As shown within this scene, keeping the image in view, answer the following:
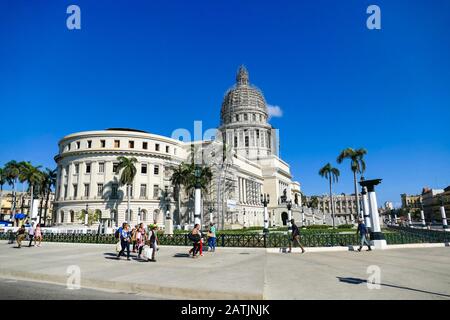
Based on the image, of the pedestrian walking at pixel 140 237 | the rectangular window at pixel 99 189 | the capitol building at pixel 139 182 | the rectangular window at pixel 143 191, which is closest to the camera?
the pedestrian walking at pixel 140 237

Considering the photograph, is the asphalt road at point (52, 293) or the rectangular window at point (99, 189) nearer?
the asphalt road at point (52, 293)

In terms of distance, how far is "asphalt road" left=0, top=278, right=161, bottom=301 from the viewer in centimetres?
759

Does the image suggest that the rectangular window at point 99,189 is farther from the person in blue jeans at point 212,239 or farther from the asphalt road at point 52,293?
the asphalt road at point 52,293

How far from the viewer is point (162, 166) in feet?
203

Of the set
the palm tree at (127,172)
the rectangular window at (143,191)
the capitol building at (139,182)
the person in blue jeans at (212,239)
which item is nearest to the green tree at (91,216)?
the capitol building at (139,182)

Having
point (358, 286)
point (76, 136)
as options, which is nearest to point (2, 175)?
point (76, 136)

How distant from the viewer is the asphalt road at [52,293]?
7594 mm

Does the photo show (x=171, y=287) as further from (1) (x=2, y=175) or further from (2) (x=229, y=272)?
(1) (x=2, y=175)

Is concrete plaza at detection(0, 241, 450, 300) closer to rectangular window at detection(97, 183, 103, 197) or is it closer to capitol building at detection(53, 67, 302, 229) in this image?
capitol building at detection(53, 67, 302, 229)

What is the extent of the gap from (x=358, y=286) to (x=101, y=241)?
22583 millimetres

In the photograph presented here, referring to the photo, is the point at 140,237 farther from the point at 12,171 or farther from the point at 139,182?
the point at 12,171

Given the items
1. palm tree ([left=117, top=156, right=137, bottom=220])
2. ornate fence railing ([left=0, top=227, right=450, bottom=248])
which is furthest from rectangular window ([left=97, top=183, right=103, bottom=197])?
ornate fence railing ([left=0, top=227, right=450, bottom=248])

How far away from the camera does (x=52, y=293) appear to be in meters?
8.08

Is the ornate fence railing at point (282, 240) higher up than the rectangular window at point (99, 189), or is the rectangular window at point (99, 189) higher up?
the rectangular window at point (99, 189)
